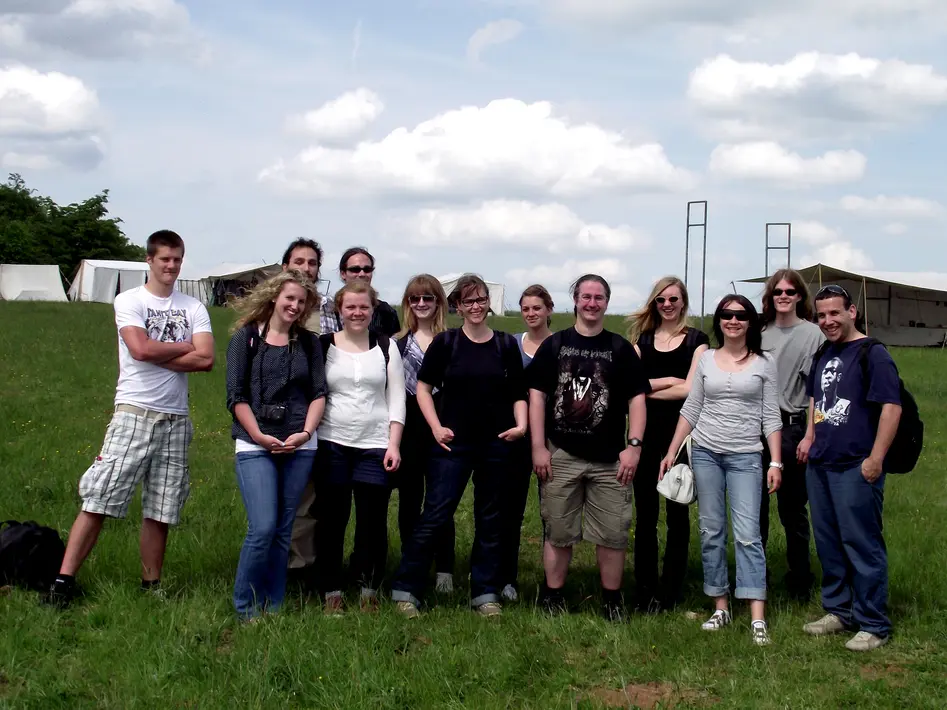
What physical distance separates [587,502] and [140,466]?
2.59 m

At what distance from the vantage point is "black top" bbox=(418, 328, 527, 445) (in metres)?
5.65

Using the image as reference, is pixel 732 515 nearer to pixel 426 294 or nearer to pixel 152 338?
pixel 426 294

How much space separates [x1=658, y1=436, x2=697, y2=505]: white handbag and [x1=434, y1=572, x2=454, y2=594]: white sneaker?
1589 millimetres

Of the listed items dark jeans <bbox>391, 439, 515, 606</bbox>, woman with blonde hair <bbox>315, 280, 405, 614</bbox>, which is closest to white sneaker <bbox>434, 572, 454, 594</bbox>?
dark jeans <bbox>391, 439, 515, 606</bbox>

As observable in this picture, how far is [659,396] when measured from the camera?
5.87m

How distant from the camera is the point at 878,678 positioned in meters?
4.76

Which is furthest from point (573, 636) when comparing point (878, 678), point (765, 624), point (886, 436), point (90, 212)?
point (90, 212)

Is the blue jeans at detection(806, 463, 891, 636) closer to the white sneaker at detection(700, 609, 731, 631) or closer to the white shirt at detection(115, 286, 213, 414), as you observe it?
the white sneaker at detection(700, 609, 731, 631)

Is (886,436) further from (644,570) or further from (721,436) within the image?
(644,570)

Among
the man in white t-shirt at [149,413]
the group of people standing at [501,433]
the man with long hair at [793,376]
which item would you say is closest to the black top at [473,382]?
the group of people standing at [501,433]

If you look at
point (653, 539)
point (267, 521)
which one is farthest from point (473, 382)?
Answer: point (653, 539)

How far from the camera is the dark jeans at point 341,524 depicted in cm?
554

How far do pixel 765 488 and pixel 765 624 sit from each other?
885mm

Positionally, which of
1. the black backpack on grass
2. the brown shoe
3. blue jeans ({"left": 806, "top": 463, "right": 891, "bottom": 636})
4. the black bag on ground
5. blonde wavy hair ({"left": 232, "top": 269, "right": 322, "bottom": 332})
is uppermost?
blonde wavy hair ({"left": 232, "top": 269, "right": 322, "bottom": 332})
